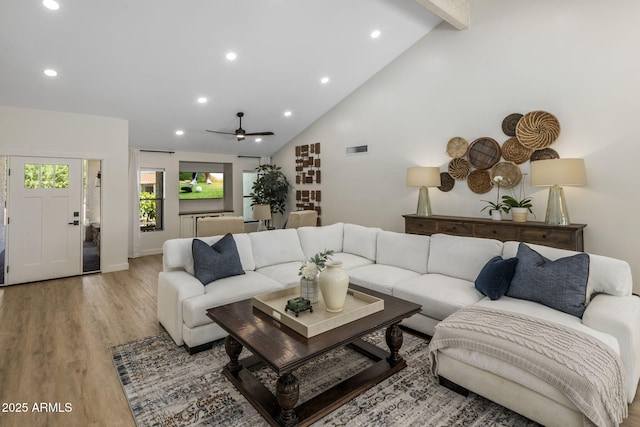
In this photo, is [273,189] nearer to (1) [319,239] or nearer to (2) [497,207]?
(1) [319,239]

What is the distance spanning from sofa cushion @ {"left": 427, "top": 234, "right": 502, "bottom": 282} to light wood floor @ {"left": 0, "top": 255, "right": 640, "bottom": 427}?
1417 mm

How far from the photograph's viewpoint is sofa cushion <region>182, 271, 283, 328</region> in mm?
2703

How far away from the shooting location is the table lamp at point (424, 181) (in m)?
4.78

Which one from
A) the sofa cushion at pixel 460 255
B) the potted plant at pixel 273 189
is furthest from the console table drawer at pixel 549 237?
the potted plant at pixel 273 189

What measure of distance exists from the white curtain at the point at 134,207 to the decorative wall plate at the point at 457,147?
6.08 meters

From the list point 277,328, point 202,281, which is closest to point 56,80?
point 202,281

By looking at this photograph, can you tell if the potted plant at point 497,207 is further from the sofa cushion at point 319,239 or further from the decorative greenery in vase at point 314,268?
the decorative greenery in vase at point 314,268

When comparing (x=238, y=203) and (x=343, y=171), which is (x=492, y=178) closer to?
(x=343, y=171)

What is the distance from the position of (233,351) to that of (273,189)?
567 centimetres

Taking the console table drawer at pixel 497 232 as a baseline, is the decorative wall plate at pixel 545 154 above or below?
above

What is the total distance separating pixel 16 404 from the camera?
2.08 meters

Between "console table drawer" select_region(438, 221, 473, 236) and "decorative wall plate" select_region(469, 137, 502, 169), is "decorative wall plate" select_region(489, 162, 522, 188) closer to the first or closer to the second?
"decorative wall plate" select_region(469, 137, 502, 169)

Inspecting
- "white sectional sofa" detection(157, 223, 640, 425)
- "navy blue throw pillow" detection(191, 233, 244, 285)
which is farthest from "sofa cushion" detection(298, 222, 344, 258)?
"navy blue throw pillow" detection(191, 233, 244, 285)

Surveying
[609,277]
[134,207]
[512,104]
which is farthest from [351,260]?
[134,207]
